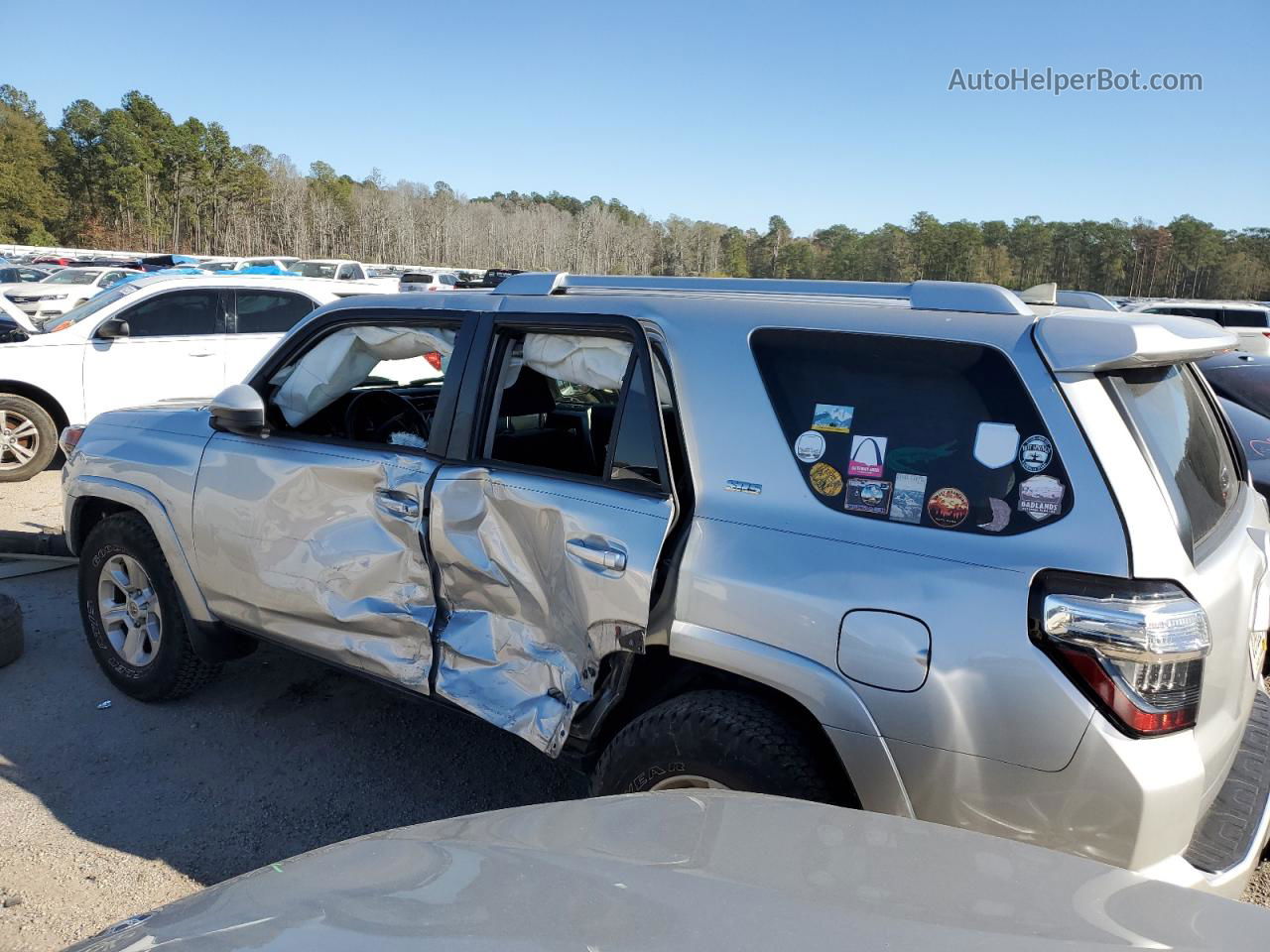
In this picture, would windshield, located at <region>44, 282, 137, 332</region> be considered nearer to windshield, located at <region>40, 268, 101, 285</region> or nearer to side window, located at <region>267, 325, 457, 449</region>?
side window, located at <region>267, 325, 457, 449</region>

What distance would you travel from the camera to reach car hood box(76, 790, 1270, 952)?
4.58 ft

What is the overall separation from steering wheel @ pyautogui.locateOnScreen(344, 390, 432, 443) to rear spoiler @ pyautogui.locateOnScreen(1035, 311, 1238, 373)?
109 inches

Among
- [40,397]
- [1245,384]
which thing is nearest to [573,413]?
[1245,384]

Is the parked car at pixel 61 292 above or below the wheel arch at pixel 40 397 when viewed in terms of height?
above

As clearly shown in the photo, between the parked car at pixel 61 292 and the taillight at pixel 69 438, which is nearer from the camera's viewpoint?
the taillight at pixel 69 438

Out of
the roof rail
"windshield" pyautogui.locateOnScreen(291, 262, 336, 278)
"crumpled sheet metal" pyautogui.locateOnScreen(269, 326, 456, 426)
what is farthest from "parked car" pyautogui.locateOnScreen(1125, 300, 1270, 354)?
"windshield" pyautogui.locateOnScreen(291, 262, 336, 278)

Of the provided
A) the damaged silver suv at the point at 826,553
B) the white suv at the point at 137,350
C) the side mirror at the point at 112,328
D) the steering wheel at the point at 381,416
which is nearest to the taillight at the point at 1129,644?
the damaged silver suv at the point at 826,553

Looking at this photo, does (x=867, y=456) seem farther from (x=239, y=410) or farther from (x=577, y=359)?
(x=239, y=410)

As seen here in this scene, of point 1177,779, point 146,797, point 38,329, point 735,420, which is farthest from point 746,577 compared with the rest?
point 38,329

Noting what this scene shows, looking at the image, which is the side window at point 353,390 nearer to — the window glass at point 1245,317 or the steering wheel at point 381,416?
the steering wheel at point 381,416

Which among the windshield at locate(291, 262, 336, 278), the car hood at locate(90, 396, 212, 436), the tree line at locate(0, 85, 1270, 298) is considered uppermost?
the tree line at locate(0, 85, 1270, 298)

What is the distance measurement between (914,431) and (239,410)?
2636 mm

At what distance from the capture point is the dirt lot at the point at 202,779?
3.09 metres

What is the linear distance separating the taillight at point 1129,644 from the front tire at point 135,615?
3632mm
